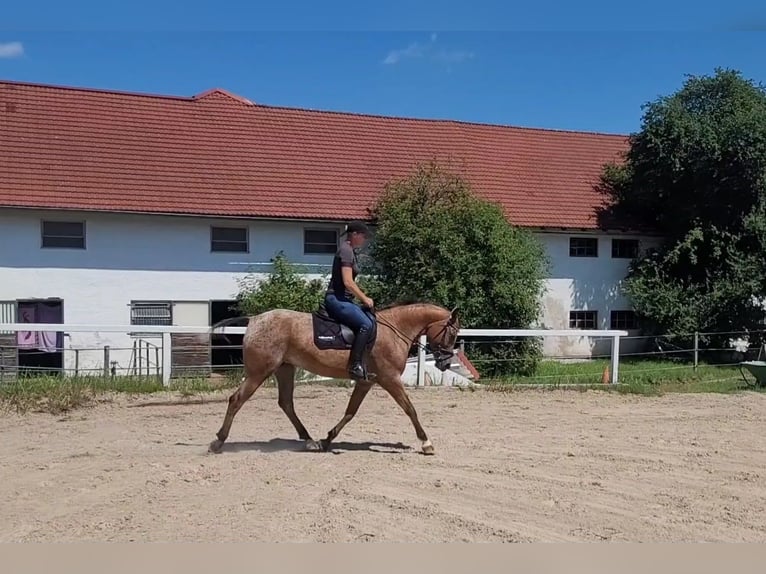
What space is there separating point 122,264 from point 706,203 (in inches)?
677

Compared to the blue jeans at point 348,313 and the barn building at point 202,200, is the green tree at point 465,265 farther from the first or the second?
the blue jeans at point 348,313

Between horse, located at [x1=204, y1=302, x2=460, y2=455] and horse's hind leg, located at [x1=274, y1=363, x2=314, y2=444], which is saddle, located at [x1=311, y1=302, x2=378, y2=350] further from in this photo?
horse's hind leg, located at [x1=274, y1=363, x2=314, y2=444]

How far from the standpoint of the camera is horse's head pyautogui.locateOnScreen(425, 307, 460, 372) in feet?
31.3

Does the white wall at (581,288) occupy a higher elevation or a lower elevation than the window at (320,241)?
lower

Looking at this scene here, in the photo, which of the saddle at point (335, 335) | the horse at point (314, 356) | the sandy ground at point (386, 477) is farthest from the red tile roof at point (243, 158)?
the saddle at point (335, 335)

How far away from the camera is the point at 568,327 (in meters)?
25.3

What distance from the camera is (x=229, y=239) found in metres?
21.9

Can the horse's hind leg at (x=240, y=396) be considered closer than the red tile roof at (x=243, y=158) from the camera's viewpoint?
Yes

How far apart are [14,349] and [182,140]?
28.2 ft

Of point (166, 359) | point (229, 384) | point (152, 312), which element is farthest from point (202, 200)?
point (229, 384)

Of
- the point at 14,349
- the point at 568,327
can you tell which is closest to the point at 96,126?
the point at 14,349

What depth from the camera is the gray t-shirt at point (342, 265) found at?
8.71m

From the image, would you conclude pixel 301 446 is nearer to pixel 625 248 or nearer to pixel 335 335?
pixel 335 335

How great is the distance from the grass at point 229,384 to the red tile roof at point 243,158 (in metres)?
7.40
